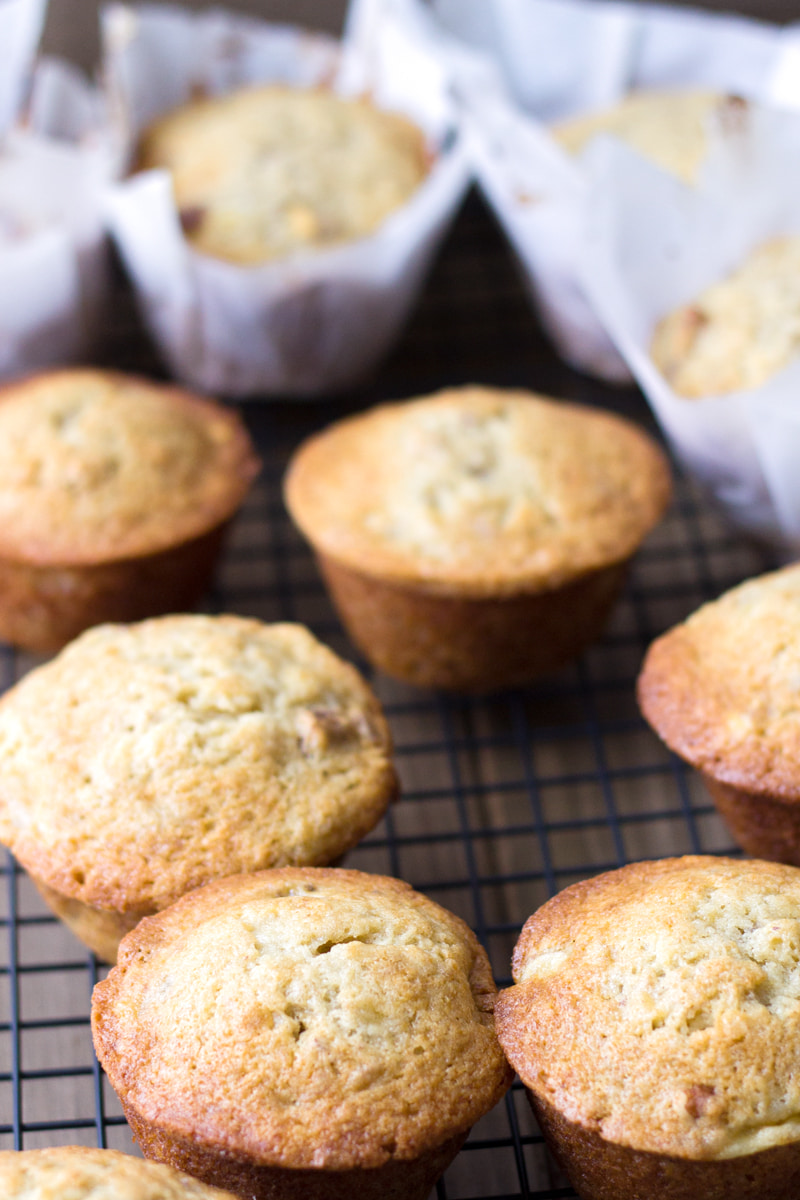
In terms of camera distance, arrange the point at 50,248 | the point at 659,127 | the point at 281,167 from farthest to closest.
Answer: the point at 659,127 → the point at 281,167 → the point at 50,248

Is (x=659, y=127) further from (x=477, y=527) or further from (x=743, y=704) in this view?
(x=743, y=704)

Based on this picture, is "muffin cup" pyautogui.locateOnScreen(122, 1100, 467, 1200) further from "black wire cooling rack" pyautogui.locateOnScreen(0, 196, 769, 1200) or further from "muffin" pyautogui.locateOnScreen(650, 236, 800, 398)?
"muffin" pyautogui.locateOnScreen(650, 236, 800, 398)

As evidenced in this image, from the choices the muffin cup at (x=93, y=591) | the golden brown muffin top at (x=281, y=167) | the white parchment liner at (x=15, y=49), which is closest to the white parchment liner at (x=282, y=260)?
the golden brown muffin top at (x=281, y=167)

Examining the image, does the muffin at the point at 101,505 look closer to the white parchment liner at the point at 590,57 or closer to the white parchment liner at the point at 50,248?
the white parchment liner at the point at 50,248

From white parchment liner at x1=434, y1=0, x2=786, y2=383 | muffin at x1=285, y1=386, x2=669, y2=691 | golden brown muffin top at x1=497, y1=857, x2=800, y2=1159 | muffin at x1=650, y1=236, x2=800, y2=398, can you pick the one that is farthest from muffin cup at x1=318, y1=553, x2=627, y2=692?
white parchment liner at x1=434, y1=0, x2=786, y2=383

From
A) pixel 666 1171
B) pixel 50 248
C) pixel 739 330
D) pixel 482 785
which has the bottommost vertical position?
pixel 482 785

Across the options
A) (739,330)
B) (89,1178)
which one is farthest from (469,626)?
(89,1178)
